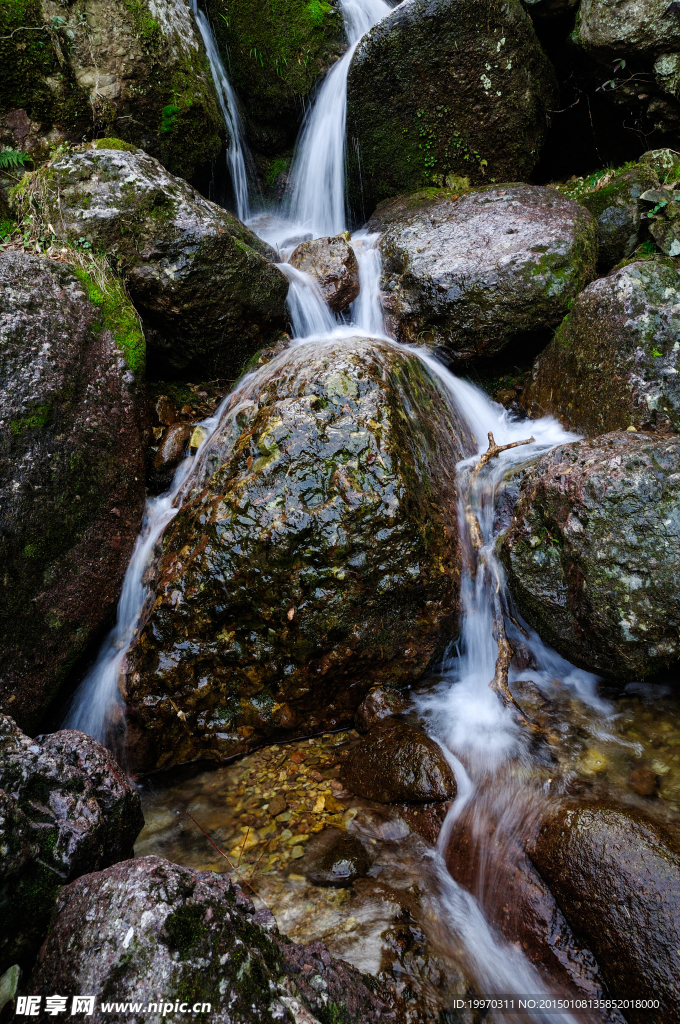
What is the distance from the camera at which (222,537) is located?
11.5 ft

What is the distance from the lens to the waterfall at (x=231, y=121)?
277 inches

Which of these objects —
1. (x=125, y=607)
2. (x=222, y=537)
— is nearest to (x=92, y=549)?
(x=125, y=607)

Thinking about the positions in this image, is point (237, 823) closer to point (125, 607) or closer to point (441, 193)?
point (125, 607)

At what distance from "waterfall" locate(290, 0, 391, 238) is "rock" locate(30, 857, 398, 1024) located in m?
8.05

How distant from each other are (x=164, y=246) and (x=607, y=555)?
4.39m

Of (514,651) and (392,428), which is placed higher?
(392,428)

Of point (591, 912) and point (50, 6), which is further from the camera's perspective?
point (50, 6)

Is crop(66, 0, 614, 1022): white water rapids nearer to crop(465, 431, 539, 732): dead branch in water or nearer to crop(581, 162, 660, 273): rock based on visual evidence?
crop(465, 431, 539, 732): dead branch in water

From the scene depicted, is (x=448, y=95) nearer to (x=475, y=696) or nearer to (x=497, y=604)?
(x=497, y=604)

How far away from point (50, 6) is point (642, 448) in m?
7.03

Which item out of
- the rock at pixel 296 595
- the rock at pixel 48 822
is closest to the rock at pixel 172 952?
the rock at pixel 48 822

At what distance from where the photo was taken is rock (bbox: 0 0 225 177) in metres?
5.29

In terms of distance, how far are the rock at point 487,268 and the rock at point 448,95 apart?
1.23 metres

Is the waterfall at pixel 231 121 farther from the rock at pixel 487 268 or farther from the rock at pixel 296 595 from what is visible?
the rock at pixel 296 595
